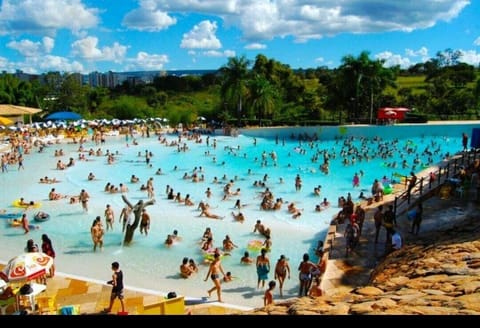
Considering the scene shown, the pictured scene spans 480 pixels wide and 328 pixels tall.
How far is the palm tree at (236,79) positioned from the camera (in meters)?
43.8

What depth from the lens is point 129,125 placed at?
44.1m

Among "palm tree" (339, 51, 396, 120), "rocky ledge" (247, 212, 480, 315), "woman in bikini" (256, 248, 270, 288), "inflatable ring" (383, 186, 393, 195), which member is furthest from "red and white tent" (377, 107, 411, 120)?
"woman in bikini" (256, 248, 270, 288)

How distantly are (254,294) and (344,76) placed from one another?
132ft

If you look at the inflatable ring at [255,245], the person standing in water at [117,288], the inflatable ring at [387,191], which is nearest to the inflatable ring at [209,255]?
the inflatable ring at [255,245]

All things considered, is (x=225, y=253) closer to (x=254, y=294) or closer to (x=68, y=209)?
(x=254, y=294)

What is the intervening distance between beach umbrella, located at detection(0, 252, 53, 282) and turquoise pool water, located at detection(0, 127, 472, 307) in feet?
6.70

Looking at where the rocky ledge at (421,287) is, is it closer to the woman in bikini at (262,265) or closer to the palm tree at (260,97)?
the woman in bikini at (262,265)

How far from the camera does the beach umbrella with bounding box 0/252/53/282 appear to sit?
8.34 meters

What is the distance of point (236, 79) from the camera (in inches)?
1737

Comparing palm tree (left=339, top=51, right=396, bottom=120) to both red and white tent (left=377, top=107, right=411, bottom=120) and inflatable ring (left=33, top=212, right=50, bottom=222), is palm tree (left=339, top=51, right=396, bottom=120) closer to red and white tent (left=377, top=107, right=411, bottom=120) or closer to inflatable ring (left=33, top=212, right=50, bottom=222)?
red and white tent (left=377, top=107, right=411, bottom=120)

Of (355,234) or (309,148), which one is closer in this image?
(355,234)

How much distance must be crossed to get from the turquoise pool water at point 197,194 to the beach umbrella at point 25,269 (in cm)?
204

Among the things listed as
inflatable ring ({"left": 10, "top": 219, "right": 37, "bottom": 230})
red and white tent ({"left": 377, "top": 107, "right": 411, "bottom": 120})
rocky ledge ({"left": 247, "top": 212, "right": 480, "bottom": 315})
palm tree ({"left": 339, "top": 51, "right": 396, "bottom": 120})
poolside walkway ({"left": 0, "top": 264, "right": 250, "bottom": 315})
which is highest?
palm tree ({"left": 339, "top": 51, "right": 396, "bottom": 120})
